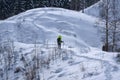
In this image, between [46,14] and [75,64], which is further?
[46,14]

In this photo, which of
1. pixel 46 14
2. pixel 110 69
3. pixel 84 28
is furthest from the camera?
pixel 46 14

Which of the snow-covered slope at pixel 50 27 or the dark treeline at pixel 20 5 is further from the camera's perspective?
the dark treeline at pixel 20 5

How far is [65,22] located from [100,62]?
21.2 m

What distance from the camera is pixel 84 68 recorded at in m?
11.0

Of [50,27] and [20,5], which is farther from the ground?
[20,5]

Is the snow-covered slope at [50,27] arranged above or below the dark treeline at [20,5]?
below

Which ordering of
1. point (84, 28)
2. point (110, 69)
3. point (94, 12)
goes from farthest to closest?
point (94, 12) → point (84, 28) → point (110, 69)

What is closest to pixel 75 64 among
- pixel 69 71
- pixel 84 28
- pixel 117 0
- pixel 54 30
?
pixel 69 71

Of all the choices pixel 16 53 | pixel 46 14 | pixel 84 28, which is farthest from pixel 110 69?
Answer: pixel 46 14

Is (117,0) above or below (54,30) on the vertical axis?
above

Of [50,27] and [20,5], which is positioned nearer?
[50,27]

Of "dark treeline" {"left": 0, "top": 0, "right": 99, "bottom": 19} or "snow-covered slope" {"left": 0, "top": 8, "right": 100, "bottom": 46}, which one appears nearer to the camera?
"snow-covered slope" {"left": 0, "top": 8, "right": 100, "bottom": 46}

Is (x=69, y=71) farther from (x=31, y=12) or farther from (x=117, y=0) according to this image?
(x=117, y=0)

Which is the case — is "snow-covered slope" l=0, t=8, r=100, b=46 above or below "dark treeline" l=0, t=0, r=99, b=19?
below
